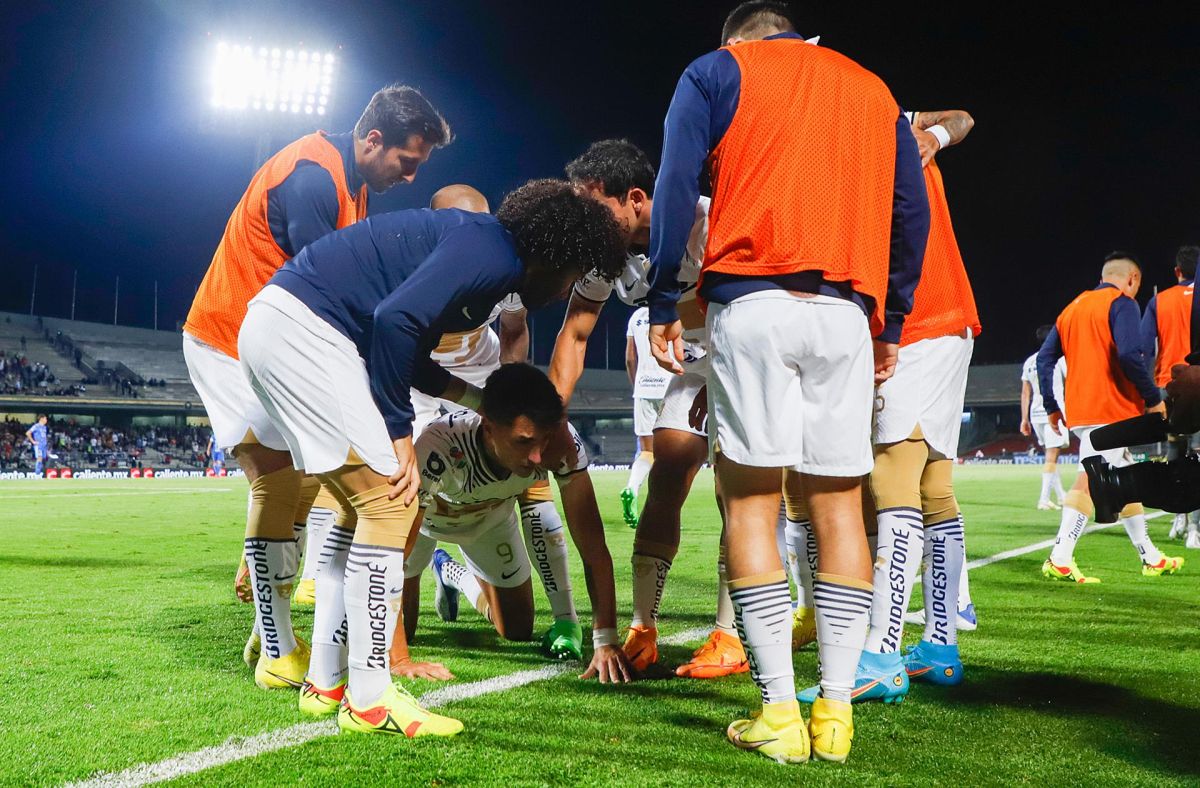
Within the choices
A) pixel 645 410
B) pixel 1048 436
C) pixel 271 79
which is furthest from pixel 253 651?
pixel 271 79

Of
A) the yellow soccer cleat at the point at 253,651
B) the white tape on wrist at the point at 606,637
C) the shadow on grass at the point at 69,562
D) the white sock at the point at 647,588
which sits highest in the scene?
the white sock at the point at 647,588

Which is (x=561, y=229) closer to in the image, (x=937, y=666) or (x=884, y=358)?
(x=884, y=358)

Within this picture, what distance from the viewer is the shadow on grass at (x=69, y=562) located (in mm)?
6891

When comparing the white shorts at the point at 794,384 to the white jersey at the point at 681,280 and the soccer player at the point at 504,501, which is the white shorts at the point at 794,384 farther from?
the white jersey at the point at 681,280

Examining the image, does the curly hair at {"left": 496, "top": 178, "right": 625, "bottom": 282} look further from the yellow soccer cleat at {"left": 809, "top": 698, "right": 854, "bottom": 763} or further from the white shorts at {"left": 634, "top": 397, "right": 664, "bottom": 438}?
the white shorts at {"left": 634, "top": 397, "right": 664, "bottom": 438}

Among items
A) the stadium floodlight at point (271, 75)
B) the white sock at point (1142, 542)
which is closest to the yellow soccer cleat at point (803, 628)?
the white sock at point (1142, 542)

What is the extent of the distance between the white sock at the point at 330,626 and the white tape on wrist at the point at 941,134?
2.66 meters

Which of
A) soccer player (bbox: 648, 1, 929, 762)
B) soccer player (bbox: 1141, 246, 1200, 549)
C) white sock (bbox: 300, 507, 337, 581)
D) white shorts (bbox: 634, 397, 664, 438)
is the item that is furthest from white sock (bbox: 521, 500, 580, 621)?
white shorts (bbox: 634, 397, 664, 438)

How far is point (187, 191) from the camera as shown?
2360 inches

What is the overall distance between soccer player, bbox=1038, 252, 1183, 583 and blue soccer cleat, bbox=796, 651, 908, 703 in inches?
A: 145

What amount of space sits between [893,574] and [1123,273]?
4199mm

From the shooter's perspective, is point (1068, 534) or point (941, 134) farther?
point (1068, 534)

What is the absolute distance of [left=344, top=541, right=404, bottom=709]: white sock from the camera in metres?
2.53

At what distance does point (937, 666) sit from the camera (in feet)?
10.7
